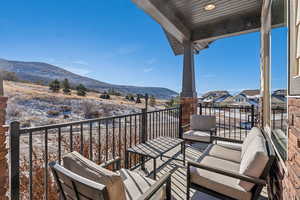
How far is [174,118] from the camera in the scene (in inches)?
189

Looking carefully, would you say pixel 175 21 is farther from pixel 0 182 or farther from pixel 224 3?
pixel 0 182

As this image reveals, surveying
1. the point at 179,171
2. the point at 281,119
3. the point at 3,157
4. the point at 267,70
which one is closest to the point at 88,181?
the point at 281,119

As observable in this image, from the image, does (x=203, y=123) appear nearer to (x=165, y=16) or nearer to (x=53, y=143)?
(x=165, y=16)

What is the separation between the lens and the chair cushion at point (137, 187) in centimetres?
141

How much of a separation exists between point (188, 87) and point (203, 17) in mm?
1961

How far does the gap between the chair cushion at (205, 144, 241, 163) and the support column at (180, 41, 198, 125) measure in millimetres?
2035

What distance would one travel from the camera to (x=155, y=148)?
104 inches

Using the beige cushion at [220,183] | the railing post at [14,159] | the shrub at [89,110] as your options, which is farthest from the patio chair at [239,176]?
the shrub at [89,110]

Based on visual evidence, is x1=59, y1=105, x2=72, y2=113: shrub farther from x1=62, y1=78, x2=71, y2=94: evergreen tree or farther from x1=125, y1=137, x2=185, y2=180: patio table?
x1=125, y1=137, x2=185, y2=180: patio table

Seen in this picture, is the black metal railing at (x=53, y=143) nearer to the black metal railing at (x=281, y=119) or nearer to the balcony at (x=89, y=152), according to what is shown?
the balcony at (x=89, y=152)

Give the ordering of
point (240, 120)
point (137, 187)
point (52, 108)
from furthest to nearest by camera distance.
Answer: point (52, 108)
point (240, 120)
point (137, 187)

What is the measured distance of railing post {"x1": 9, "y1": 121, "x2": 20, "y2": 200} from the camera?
1399 millimetres

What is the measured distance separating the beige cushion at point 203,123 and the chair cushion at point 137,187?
107 inches

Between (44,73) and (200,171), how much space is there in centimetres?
3038
